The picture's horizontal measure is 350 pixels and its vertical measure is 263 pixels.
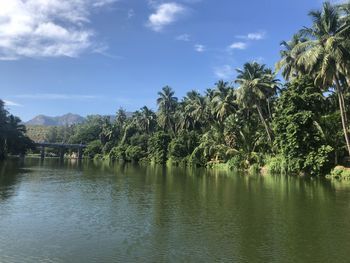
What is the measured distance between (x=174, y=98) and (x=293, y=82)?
5570 centimetres

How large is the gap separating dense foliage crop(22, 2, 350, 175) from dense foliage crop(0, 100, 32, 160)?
3416cm

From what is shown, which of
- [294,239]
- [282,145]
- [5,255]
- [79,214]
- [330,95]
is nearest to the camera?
[5,255]

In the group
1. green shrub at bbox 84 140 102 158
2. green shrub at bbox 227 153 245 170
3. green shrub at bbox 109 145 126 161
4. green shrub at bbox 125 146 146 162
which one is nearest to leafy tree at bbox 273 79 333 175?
green shrub at bbox 227 153 245 170

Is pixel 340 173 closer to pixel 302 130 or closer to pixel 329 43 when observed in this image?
pixel 302 130

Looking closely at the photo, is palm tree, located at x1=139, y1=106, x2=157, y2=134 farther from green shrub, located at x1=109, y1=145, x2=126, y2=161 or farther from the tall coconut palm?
the tall coconut palm

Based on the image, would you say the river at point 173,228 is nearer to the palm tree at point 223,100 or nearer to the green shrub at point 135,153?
the palm tree at point 223,100

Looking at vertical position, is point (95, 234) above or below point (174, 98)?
below

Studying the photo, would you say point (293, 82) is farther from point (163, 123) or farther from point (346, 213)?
point (163, 123)

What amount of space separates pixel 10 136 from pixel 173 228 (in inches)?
3645

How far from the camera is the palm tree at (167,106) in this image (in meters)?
102

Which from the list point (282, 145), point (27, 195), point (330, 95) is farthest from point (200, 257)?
point (330, 95)

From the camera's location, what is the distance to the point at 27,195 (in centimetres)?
2775

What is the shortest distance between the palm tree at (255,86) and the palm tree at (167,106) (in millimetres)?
40753

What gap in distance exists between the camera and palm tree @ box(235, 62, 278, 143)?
196 feet
